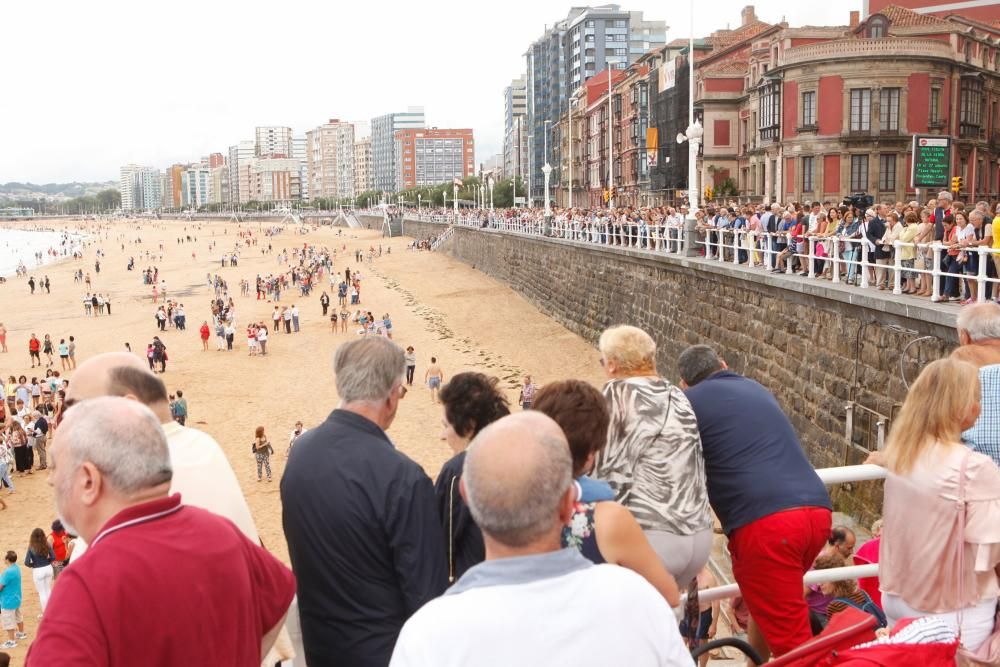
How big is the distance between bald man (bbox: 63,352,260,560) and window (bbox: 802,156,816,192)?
3799cm

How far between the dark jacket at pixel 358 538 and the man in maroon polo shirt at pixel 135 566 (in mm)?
468

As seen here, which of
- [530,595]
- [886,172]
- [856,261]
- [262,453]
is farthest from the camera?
[886,172]

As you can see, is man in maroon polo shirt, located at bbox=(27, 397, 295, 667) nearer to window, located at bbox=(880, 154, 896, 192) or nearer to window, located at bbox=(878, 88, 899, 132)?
window, located at bbox=(878, 88, 899, 132)

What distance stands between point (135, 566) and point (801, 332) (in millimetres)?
14488

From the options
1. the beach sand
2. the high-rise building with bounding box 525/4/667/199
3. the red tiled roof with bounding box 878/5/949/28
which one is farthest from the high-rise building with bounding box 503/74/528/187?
the red tiled roof with bounding box 878/5/949/28

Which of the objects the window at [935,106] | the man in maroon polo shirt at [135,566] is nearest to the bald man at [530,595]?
the man in maroon polo shirt at [135,566]

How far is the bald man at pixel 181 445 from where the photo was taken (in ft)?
10.4

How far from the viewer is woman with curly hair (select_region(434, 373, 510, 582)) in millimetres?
3088

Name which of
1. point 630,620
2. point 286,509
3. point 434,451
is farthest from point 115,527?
point 434,451

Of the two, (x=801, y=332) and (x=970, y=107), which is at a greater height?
(x=970, y=107)

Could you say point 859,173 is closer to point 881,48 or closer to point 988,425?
point 881,48

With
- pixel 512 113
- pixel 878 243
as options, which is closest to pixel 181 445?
pixel 878 243

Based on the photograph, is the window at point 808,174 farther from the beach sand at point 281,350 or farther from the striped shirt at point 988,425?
the striped shirt at point 988,425

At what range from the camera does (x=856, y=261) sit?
1370cm
